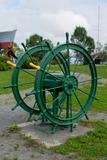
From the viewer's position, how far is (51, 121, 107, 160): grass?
6.63 m

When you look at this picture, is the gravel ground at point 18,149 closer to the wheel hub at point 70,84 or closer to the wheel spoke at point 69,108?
the wheel spoke at point 69,108

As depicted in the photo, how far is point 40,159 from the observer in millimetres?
6473

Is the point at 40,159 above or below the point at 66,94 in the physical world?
below

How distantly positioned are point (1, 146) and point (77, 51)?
2.42 metres

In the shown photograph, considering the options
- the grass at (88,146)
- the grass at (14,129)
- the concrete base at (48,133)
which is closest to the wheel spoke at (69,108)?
the concrete base at (48,133)

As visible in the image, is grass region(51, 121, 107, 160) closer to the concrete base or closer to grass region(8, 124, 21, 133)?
the concrete base

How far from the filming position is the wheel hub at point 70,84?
8.00 meters

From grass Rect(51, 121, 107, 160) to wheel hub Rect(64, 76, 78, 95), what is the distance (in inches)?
34.0

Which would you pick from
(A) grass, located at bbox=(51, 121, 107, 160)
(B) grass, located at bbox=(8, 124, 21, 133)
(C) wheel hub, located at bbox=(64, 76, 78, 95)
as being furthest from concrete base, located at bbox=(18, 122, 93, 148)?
(C) wheel hub, located at bbox=(64, 76, 78, 95)

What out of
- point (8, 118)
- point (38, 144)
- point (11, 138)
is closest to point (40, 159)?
point (38, 144)

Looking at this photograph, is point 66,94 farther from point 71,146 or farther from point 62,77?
point 71,146

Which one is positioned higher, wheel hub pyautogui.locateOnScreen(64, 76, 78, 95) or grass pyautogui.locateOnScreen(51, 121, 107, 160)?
wheel hub pyautogui.locateOnScreen(64, 76, 78, 95)

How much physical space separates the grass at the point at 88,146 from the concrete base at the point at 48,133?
186mm

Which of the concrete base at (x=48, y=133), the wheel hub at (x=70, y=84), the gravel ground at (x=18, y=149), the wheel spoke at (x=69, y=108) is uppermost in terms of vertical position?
the wheel hub at (x=70, y=84)
